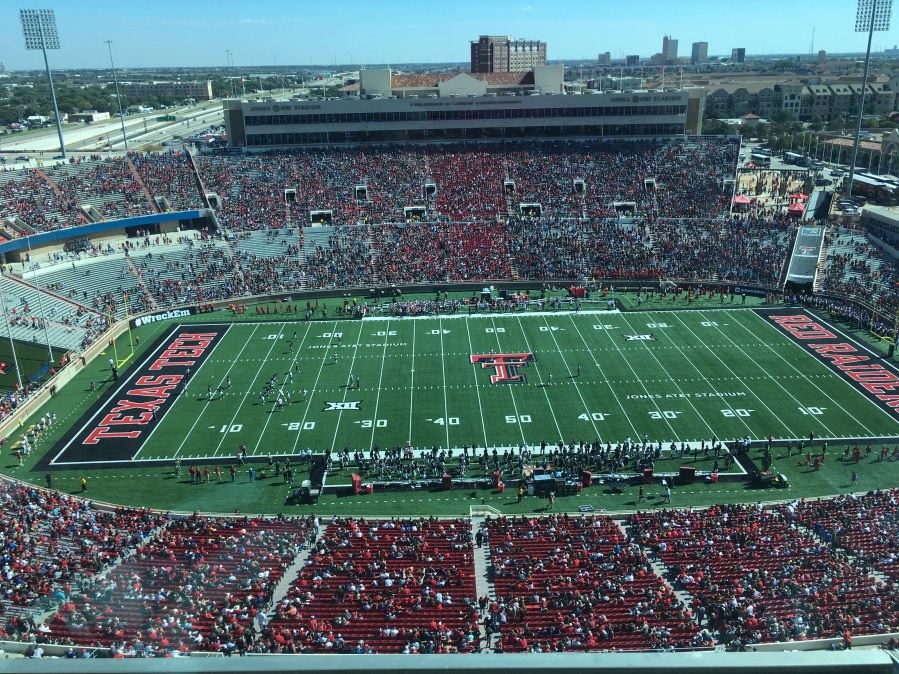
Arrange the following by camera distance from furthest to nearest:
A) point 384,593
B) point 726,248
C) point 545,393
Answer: point 726,248
point 545,393
point 384,593

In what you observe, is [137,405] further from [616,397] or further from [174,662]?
[174,662]

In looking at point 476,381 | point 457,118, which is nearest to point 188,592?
point 476,381

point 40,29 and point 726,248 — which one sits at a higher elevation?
point 40,29

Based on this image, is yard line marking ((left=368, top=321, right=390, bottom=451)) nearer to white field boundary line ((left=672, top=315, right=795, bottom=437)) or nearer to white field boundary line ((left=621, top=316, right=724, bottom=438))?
white field boundary line ((left=621, top=316, right=724, bottom=438))

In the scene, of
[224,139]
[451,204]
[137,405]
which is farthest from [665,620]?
[224,139]

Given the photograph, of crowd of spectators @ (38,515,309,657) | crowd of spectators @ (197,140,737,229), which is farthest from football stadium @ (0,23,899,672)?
crowd of spectators @ (197,140,737,229)

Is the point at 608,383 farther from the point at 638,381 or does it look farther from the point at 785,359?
the point at 785,359
